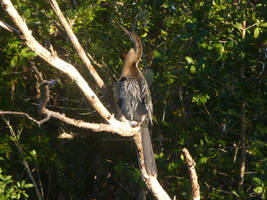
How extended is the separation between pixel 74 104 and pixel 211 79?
2.40 metres

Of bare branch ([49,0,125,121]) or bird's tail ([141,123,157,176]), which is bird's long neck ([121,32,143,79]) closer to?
bare branch ([49,0,125,121])

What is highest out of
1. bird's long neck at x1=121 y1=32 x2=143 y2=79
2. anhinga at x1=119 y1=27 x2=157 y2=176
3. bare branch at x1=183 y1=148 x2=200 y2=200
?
A: bird's long neck at x1=121 y1=32 x2=143 y2=79

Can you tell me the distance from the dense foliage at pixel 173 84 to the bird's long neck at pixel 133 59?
190 mm

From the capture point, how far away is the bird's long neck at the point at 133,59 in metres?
3.58

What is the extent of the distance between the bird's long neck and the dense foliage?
0.19 meters

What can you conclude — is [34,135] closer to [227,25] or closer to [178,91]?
[178,91]

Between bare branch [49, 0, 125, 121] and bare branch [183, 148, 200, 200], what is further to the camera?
bare branch [183, 148, 200, 200]

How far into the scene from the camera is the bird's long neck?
11.8ft

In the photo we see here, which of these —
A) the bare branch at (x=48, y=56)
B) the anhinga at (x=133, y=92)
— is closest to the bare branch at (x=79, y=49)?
the bare branch at (x=48, y=56)

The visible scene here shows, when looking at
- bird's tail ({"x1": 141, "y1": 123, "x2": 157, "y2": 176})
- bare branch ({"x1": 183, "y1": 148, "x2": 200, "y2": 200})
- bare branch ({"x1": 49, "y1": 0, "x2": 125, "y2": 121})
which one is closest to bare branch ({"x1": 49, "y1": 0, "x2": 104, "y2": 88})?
bare branch ({"x1": 49, "y1": 0, "x2": 125, "y2": 121})

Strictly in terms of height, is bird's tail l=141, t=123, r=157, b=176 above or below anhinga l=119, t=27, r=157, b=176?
below

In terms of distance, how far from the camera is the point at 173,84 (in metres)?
3.95

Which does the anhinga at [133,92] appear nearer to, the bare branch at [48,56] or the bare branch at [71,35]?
the bare branch at [71,35]

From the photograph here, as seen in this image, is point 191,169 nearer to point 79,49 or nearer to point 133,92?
point 133,92
